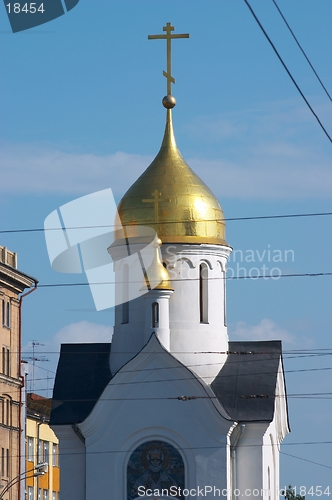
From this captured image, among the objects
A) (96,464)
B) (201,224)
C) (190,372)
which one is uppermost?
(201,224)

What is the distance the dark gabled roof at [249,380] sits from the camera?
30594 mm

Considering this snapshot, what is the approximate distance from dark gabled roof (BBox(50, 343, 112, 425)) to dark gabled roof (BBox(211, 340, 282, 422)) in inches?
109

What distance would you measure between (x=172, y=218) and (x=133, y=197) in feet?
3.69

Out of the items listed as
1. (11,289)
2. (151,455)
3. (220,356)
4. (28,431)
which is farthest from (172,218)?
(28,431)

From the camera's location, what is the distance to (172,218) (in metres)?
32.0

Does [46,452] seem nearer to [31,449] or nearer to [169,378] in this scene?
[31,449]

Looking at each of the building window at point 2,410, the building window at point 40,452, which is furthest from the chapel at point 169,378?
the building window at point 40,452

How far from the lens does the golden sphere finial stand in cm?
3259

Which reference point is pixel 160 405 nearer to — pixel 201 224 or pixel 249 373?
pixel 249 373

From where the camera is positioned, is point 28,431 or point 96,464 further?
point 28,431

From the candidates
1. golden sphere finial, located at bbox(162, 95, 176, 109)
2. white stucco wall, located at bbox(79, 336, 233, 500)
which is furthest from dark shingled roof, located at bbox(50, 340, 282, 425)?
golden sphere finial, located at bbox(162, 95, 176, 109)

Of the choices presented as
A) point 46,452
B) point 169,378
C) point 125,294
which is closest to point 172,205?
point 125,294

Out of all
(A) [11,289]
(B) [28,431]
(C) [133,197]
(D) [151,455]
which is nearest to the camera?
(D) [151,455]

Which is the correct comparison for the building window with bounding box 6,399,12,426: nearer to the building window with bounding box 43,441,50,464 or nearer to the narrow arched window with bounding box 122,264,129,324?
the building window with bounding box 43,441,50,464
